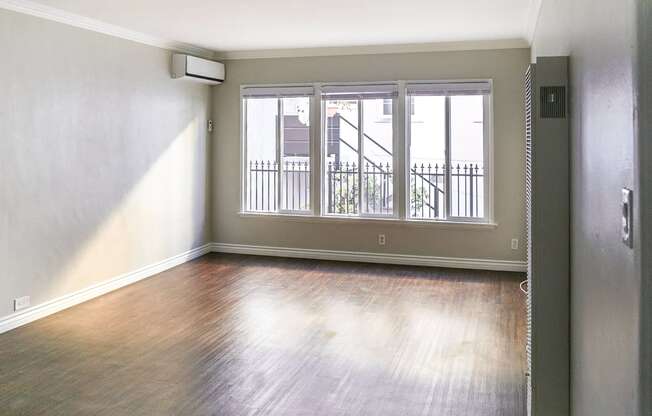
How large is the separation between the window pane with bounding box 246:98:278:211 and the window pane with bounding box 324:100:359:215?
709 mm

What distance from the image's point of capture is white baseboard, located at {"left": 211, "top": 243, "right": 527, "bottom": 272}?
21.4ft

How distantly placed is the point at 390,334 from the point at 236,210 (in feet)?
12.0

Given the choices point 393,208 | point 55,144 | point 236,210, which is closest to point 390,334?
point 393,208

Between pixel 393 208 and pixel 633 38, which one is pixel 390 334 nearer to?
pixel 393 208

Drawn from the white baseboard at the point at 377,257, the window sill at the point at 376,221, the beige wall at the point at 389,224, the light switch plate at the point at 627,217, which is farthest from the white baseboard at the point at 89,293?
the light switch plate at the point at 627,217

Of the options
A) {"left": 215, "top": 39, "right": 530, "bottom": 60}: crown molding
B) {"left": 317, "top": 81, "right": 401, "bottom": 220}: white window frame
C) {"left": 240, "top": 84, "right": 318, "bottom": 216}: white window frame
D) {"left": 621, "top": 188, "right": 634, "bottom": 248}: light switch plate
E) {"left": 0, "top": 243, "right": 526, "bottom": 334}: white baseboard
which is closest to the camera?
{"left": 621, "top": 188, "right": 634, "bottom": 248}: light switch plate

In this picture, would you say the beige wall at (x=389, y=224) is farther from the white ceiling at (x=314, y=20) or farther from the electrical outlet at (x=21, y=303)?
the electrical outlet at (x=21, y=303)

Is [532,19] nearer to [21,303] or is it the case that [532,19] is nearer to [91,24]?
[91,24]

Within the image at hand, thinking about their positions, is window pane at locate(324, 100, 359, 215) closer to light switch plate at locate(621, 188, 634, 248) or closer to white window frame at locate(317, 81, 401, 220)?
white window frame at locate(317, 81, 401, 220)

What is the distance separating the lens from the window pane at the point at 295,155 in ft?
23.6

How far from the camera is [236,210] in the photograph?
24.4 feet

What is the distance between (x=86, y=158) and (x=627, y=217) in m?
4.94

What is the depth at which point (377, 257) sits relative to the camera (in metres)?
6.94

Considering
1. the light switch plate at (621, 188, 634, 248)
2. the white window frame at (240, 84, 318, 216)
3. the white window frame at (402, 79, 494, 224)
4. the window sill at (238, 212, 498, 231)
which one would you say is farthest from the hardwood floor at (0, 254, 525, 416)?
the light switch plate at (621, 188, 634, 248)
